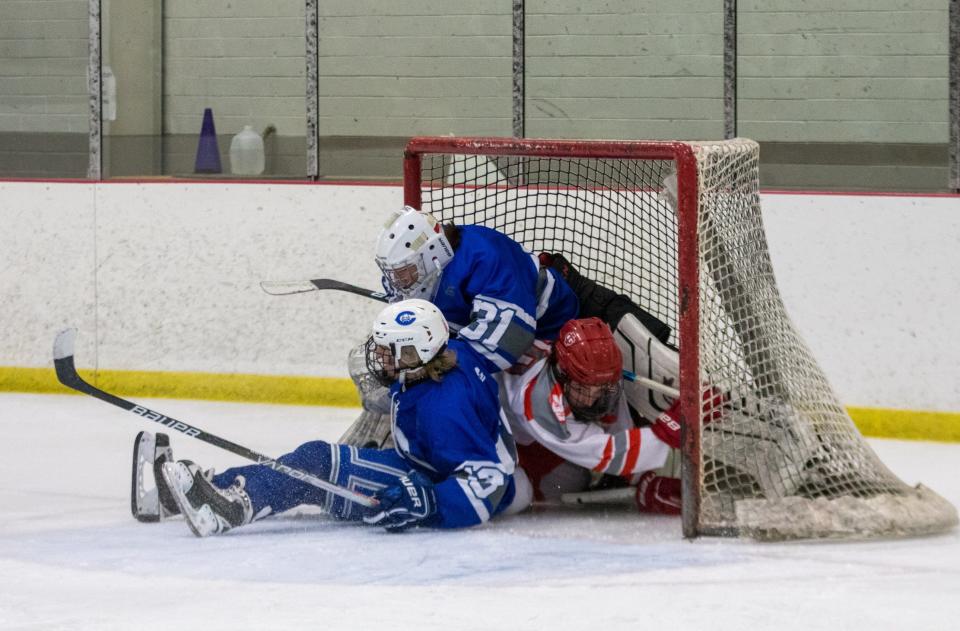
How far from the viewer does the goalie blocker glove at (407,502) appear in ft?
13.0

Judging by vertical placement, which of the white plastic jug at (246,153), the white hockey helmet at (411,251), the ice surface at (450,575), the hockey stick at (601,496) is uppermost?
the white plastic jug at (246,153)

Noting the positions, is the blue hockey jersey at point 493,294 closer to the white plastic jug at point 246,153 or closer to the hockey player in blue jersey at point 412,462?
the hockey player in blue jersey at point 412,462

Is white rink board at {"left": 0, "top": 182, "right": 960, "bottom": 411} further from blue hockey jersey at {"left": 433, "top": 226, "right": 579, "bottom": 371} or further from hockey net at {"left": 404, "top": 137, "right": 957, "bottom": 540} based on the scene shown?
blue hockey jersey at {"left": 433, "top": 226, "right": 579, "bottom": 371}

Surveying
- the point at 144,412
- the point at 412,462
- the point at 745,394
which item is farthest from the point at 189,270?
the point at 745,394

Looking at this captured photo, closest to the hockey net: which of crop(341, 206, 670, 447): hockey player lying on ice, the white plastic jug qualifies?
crop(341, 206, 670, 447): hockey player lying on ice

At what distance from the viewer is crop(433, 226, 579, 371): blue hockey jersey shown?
13.5ft

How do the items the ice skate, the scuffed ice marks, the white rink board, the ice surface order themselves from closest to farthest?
1. the ice surface
2. the scuffed ice marks
3. the ice skate
4. the white rink board

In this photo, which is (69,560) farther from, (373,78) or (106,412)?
(373,78)

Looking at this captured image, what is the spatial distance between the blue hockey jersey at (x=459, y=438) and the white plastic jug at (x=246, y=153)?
269 cm

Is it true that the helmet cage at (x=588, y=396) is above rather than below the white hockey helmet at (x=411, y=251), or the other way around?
below

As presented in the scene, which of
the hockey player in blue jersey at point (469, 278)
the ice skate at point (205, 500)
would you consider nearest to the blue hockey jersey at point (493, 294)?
the hockey player in blue jersey at point (469, 278)

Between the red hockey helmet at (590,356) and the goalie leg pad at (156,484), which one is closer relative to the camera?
the red hockey helmet at (590,356)

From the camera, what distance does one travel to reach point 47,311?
20.9ft

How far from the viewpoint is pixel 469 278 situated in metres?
4.22
